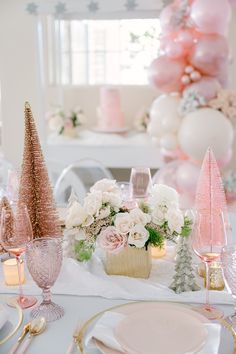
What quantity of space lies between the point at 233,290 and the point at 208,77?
7.58ft

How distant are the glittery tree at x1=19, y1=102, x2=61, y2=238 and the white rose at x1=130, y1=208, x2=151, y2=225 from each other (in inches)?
10.7

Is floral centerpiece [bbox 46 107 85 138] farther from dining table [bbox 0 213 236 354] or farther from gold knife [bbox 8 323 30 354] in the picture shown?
gold knife [bbox 8 323 30 354]

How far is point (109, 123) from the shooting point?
4582mm

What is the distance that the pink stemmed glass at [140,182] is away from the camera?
5.18 feet

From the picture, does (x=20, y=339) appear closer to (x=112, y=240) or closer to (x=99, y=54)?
(x=112, y=240)

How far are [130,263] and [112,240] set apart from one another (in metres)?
0.12

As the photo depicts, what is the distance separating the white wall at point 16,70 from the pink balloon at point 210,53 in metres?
0.92

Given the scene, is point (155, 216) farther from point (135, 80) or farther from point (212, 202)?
point (135, 80)

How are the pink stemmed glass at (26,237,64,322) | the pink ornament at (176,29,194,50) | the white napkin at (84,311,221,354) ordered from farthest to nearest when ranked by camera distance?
the pink ornament at (176,29,194,50) → the pink stemmed glass at (26,237,64,322) → the white napkin at (84,311,221,354)

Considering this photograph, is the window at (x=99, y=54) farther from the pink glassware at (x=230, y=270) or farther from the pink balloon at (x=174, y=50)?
the pink glassware at (x=230, y=270)

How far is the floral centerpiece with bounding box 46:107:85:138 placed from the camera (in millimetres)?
4281

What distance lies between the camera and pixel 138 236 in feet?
3.79

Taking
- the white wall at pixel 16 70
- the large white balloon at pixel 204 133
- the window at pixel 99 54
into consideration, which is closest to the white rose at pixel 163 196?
the large white balloon at pixel 204 133

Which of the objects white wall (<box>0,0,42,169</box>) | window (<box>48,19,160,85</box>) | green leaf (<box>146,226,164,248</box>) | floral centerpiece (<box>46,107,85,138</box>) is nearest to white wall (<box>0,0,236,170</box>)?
white wall (<box>0,0,42,169</box>)
